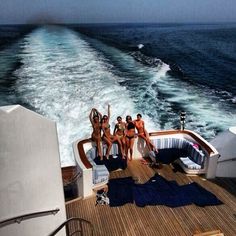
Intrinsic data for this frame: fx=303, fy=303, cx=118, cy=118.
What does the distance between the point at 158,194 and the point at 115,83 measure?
11.5 m

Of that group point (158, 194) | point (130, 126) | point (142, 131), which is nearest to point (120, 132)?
point (130, 126)

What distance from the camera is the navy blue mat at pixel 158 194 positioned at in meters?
5.77

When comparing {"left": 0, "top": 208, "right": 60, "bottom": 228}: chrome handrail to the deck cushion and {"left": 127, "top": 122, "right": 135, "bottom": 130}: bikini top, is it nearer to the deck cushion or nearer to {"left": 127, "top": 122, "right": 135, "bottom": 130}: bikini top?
{"left": 127, "top": 122, "right": 135, "bottom": 130}: bikini top

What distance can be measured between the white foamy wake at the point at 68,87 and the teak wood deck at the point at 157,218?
4.65 meters

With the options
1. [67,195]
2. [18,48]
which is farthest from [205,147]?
[18,48]

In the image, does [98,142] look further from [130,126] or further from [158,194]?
[158,194]

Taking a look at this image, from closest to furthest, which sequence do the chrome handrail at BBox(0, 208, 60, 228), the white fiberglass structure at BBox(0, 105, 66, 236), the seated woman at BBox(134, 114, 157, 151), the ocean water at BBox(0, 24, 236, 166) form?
the white fiberglass structure at BBox(0, 105, 66, 236) < the chrome handrail at BBox(0, 208, 60, 228) < the seated woman at BBox(134, 114, 157, 151) < the ocean water at BBox(0, 24, 236, 166)

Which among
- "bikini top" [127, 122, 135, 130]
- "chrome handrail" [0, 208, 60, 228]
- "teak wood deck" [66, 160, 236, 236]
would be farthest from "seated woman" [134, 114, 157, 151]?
"chrome handrail" [0, 208, 60, 228]

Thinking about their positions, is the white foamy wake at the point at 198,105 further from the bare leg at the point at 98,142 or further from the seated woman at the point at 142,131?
the bare leg at the point at 98,142

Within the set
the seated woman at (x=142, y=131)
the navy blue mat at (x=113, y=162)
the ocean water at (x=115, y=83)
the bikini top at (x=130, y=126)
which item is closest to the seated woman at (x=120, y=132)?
the bikini top at (x=130, y=126)

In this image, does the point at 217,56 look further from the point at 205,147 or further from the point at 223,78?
the point at 205,147

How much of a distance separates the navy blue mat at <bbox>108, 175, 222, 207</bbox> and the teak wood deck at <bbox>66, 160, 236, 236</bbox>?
0.12 metres

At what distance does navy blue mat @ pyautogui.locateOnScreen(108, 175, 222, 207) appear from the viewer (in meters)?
5.77

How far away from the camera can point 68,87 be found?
16828 millimetres
